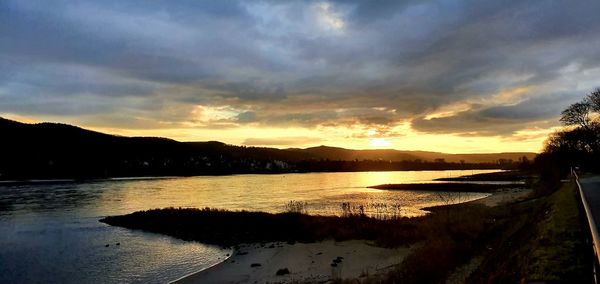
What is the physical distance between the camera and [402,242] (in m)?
29.0

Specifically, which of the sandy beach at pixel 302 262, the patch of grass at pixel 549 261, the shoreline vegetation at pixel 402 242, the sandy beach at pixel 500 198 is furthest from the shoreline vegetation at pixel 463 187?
the patch of grass at pixel 549 261

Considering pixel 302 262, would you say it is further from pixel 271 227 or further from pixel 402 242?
pixel 271 227

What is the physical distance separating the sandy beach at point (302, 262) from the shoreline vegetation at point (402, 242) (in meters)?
0.07

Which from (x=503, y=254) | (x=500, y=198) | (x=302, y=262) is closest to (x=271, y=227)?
(x=302, y=262)

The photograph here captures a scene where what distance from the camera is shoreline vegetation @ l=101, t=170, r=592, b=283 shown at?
12.7 meters

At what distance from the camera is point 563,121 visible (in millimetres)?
80375

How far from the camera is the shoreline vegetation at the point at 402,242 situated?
1271 cm

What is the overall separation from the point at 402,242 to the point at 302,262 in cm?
790

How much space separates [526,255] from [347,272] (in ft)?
38.4

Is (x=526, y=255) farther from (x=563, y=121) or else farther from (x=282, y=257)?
(x=563, y=121)

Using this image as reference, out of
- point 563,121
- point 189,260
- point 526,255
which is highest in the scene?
point 563,121

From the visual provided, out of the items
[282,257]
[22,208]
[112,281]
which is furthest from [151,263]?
[22,208]

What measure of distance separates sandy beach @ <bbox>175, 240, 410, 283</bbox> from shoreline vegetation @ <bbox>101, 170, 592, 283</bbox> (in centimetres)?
7

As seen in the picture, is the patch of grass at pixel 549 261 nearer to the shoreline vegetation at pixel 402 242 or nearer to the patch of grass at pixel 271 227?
the shoreline vegetation at pixel 402 242
